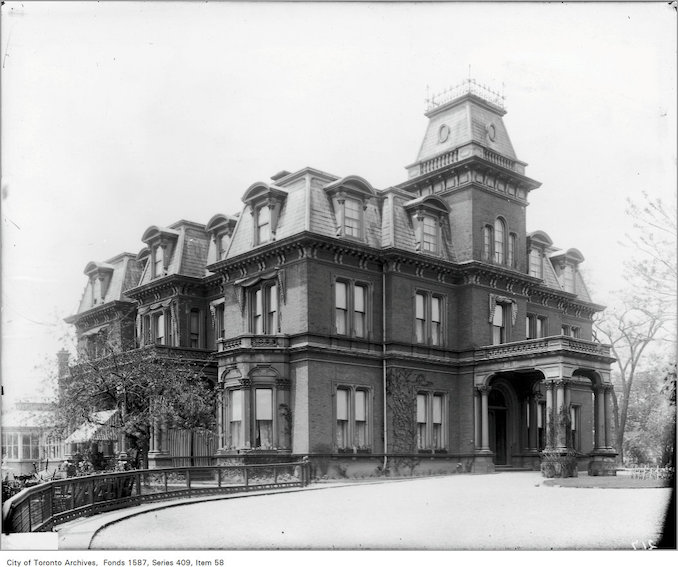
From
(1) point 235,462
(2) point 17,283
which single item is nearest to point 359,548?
(2) point 17,283

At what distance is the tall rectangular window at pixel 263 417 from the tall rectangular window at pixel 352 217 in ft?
23.3

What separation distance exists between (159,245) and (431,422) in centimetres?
1575

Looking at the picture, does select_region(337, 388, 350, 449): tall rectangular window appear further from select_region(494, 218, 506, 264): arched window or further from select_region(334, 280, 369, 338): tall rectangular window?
select_region(494, 218, 506, 264): arched window

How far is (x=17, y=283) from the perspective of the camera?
17766 millimetres

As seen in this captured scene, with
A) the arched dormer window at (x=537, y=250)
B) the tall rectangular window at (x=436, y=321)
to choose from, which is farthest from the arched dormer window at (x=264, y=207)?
the arched dormer window at (x=537, y=250)

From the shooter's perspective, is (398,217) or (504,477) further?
(398,217)

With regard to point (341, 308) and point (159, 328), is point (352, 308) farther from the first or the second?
point (159, 328)

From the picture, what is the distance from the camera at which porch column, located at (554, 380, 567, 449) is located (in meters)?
29.4

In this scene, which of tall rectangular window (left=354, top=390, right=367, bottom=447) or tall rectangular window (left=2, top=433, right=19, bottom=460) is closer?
tall rectangular window (left=354, top=390, right=367, bottom=447)

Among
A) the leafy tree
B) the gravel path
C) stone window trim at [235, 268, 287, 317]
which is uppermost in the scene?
stone window trim at [235, 268, 287, 317]

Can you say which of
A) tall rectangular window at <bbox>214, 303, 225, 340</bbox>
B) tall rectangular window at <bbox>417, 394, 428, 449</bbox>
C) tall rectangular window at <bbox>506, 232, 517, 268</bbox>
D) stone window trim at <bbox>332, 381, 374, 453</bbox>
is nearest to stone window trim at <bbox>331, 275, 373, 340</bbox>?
stone window trim at <bbox>332, 381, 374, 453</bbox>

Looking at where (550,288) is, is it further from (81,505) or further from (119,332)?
(81,505)

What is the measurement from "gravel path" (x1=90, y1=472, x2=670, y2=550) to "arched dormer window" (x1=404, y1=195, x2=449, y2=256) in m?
14.3

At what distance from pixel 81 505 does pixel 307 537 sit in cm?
607
